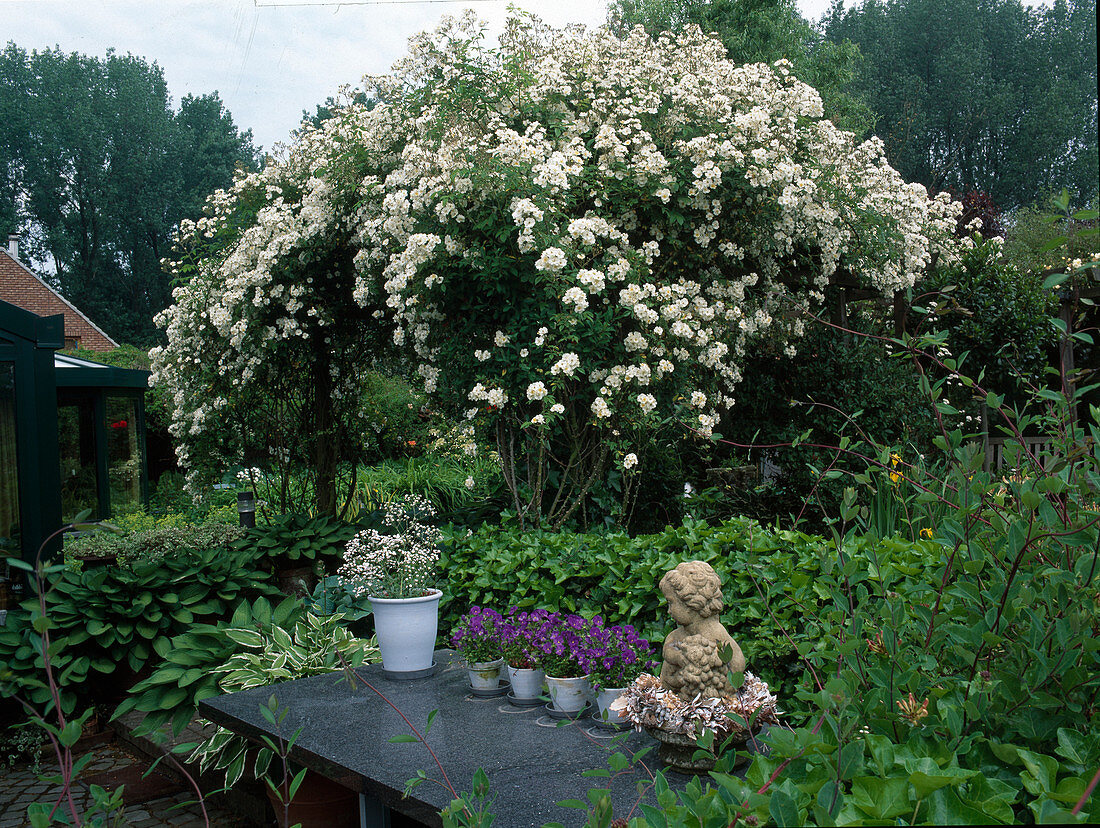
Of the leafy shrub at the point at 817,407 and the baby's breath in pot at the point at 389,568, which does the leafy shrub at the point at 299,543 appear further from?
the leafy shrub at the point at 817,407

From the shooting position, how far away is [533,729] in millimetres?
2770

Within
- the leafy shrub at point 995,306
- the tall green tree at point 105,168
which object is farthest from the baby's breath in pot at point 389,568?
the leafy shrub at point 995,306

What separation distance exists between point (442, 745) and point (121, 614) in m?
2.82

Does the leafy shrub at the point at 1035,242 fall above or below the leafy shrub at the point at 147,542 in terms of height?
above

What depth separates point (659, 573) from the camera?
316 cm

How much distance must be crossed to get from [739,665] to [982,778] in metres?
1.20

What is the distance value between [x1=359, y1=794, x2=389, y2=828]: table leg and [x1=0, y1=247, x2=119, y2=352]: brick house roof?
20.4 metres

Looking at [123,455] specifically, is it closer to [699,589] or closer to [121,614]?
[121,614]

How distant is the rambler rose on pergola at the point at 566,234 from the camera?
4219 millimetres

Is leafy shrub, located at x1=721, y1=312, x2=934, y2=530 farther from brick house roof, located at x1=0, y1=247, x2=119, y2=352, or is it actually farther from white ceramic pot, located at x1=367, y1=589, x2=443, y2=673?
brick house roof, located at x1=0, y1=247, x2=119, y2=352

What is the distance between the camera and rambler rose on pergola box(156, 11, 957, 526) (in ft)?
13.8

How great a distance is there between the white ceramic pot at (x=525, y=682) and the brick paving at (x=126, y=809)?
1.45 m

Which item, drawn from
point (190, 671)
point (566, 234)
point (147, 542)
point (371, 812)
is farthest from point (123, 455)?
point (371, 812)

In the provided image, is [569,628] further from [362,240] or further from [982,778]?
[362,240]
